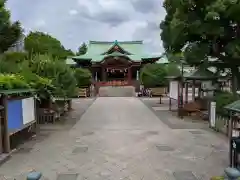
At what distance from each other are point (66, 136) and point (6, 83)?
3418 mm

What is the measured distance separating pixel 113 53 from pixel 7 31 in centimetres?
2924

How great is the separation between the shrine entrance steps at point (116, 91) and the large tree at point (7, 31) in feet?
76.2

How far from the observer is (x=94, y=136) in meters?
11.6

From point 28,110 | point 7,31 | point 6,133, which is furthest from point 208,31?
point 6,133

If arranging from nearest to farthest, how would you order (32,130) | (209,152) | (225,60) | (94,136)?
(209,152) → (94,136) → (32,130) → (225,60)

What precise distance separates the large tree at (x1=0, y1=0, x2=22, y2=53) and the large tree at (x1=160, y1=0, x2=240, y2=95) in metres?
7.66

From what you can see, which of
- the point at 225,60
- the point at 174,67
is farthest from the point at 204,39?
the point at 174,67

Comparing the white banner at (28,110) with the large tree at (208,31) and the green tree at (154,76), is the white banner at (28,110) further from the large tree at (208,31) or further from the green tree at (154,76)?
the green tree at (154,76)

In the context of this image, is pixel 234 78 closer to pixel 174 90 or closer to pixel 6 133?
pixel 174 90

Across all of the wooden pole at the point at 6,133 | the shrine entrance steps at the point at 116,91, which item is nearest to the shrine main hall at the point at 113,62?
the shrine entrance steps at the point at 116,91

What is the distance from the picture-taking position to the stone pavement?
7082mm

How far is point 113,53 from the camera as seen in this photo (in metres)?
42.8

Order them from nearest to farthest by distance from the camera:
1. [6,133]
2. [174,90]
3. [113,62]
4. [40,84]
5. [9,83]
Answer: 1. [6,133]
2. [9,83]
3. [40,84]
4. [174,90]
5. [113,62]

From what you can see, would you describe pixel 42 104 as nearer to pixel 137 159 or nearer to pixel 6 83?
pixel 6 83
